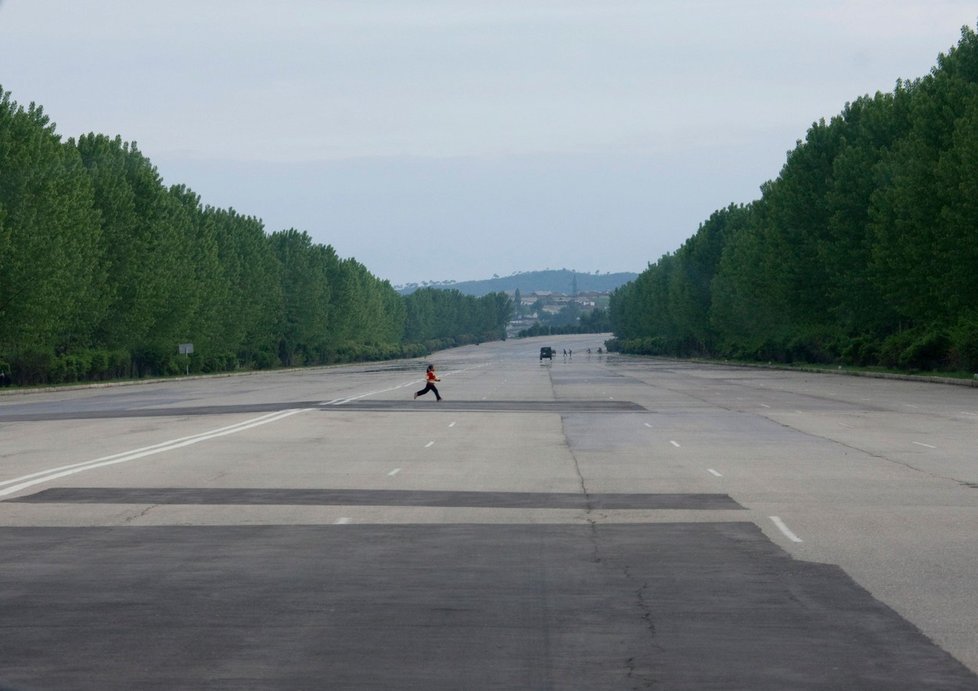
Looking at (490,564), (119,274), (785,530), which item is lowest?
(785,530)

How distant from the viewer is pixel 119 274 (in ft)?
308

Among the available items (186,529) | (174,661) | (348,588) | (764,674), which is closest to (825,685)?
(764,674)

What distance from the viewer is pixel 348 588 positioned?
459 inches

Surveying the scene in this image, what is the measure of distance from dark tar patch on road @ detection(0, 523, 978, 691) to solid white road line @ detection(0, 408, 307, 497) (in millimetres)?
6490

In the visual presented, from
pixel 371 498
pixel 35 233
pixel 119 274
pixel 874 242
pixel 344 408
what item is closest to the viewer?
pixel 371 498

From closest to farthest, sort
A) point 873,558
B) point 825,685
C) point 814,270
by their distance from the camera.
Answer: point 825,685 → point 873,558 → point 814,270

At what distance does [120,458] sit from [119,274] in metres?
70.1

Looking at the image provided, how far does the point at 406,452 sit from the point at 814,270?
8022cm

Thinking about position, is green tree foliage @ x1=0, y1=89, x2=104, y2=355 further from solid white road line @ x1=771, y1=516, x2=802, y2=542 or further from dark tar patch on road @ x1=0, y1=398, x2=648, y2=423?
solid white road line @ x1=771, y1=516, x2=802, y2=542

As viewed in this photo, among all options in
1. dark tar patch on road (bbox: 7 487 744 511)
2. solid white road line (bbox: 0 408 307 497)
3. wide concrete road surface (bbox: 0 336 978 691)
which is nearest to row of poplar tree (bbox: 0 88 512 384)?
solid white road line (bbox: 0 408 307 497)

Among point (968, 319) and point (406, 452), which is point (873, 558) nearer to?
point (406, 452)

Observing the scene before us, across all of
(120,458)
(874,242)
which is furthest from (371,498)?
(874,242)

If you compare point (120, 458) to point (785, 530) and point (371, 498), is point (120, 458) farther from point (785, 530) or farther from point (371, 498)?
point (785, 530)

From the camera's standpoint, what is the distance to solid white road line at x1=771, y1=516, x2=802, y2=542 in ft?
48.6
